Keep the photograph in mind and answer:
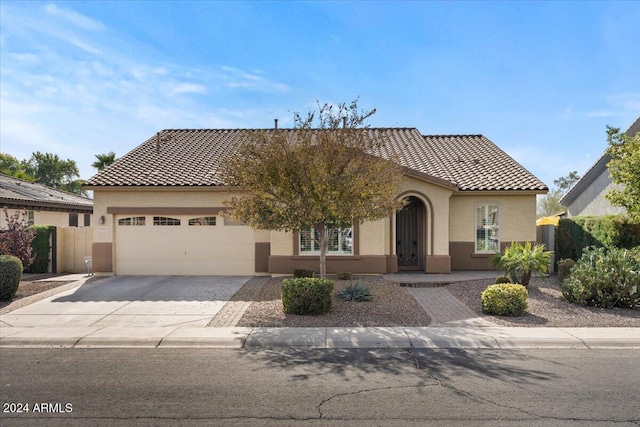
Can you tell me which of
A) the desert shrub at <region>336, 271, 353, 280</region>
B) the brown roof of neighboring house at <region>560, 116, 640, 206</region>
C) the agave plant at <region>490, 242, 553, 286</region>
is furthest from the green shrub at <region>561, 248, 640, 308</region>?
the brown roof of neighboring house at <region>560, 116, 640, 206</region>

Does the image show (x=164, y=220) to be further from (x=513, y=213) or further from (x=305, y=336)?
(x=513, y=213)

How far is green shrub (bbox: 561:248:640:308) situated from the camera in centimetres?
1067

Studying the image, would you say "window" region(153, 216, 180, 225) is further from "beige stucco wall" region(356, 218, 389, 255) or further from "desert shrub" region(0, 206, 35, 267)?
"beige stucco wall" region(356, 218, 389, 255)

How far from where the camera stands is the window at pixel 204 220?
1639 cm

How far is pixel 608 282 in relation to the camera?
1070cm

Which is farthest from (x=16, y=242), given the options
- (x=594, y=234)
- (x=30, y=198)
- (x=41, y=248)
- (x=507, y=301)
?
(x=594, y=234)

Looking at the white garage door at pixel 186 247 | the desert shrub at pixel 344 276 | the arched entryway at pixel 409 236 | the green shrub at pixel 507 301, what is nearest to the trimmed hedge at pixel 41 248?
the white garage door at pixel 186 247

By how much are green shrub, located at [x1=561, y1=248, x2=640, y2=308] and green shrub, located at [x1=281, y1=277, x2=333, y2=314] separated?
6.18m

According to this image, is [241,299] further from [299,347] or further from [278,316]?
[299,347]

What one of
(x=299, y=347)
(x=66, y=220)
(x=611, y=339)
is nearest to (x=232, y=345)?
(x=299, y=347)

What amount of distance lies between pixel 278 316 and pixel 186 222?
7.56 meters

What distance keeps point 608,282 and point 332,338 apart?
7.03 metres

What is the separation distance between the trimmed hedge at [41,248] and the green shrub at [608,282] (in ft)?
58.9

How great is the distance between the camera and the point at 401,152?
19.5 m
